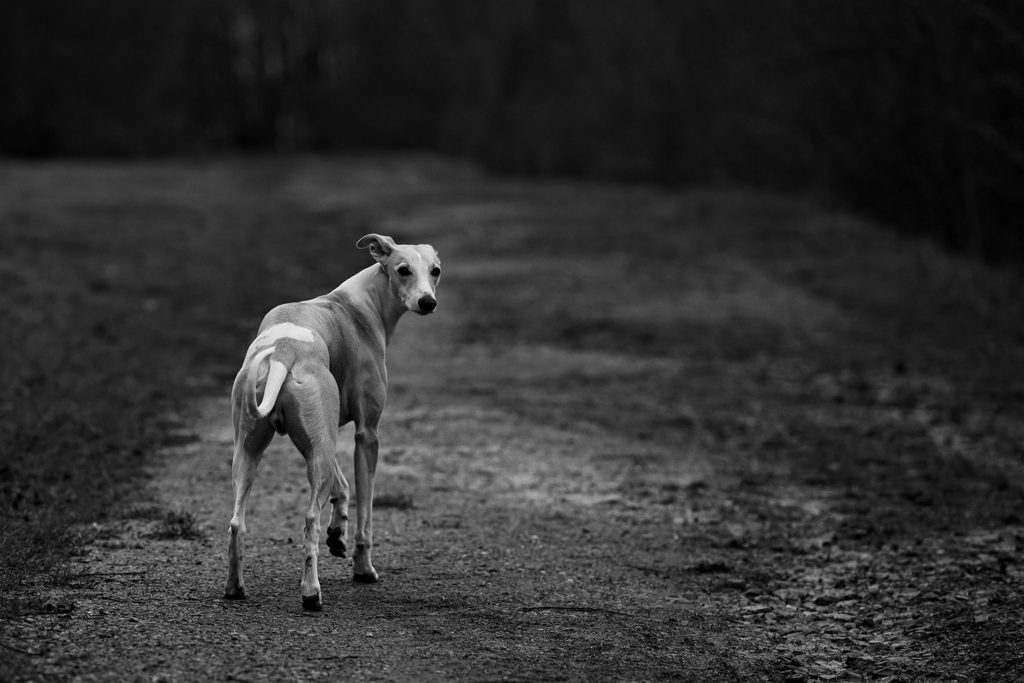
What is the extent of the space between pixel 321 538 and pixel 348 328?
142 centimetres

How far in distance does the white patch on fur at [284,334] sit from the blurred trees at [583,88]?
1024 centimetres

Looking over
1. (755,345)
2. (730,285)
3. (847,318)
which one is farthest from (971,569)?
(730,285)

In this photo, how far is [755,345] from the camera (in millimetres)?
15180

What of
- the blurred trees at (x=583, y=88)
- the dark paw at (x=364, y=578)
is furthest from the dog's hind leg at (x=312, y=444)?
the blurred trees at (x=583, y=88)

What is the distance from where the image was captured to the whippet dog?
19.9 ft

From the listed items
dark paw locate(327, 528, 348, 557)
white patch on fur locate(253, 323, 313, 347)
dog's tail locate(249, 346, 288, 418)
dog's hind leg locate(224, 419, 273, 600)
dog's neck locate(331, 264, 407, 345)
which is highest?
dog's neck locate(331, 264, 407, 345)

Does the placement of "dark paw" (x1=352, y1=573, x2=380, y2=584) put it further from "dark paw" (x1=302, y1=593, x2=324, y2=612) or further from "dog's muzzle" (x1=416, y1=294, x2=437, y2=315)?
"dog's muzzle" (x1=416, y1=294, x2=437, y2=315)

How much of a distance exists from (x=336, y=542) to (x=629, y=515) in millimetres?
2597

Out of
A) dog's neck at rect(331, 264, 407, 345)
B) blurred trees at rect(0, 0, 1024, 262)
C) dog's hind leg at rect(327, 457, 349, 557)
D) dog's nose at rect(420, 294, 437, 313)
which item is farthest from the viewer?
blurred trees at rect(0, 0, 1024, 262)

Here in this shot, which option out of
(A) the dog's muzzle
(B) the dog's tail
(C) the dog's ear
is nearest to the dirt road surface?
(B) the dog's tail

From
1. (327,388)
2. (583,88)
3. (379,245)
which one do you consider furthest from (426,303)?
(583,88)

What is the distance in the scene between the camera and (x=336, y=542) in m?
6.57

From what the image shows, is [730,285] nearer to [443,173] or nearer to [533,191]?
[533,191]

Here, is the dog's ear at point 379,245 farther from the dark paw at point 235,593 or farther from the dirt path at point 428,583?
the dark paw at point 235,593
